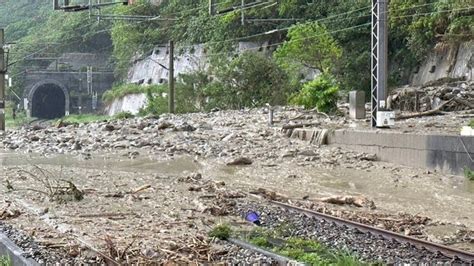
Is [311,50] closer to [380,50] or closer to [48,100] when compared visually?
[380,50]

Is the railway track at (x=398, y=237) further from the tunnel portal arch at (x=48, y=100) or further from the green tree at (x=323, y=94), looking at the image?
the tunnel portal arch at (x=48, y=100)

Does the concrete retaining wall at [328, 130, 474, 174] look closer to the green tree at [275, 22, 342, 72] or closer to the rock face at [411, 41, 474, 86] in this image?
the rock face at [411, 41, 474, 86]

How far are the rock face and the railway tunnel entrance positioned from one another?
143 feet

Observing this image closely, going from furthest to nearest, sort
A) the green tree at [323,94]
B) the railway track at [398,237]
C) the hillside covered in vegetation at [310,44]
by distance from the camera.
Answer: the hillside covered in vegetation at [310,44] → the green tree at [323,94] → the railway track at [398,237]

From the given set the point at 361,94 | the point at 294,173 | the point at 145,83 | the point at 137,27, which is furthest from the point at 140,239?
the point at 137,27

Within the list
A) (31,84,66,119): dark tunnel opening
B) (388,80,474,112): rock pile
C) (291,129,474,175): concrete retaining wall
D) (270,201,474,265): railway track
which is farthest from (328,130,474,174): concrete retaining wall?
(31,84,66,119): dark tunnel opening

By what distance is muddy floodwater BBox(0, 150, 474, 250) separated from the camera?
14.2 metres

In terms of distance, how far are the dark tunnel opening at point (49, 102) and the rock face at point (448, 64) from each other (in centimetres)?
4497

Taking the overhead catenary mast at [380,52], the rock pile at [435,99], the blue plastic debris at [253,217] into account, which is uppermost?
the overhead catenary mast at [380,52]

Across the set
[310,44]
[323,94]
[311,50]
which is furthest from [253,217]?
[311,50]

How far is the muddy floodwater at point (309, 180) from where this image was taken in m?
14.2

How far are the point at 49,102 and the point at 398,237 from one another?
7383 centimetres

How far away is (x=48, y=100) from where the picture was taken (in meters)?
79.4

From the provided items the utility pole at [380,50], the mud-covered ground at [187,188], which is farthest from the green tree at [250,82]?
the utility pole at [380,50]
